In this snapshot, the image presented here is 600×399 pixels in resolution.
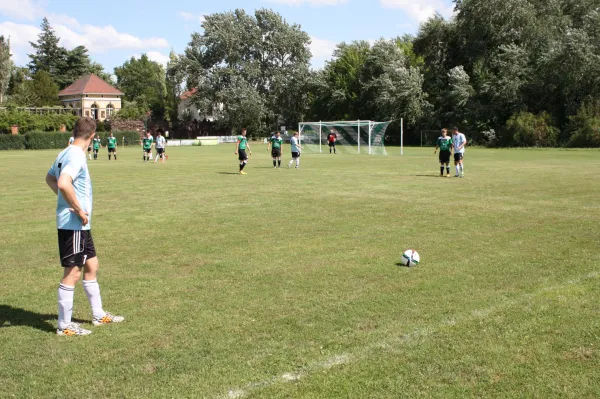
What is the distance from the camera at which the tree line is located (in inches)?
1945

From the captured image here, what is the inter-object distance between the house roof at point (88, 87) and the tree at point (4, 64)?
37.2 feet

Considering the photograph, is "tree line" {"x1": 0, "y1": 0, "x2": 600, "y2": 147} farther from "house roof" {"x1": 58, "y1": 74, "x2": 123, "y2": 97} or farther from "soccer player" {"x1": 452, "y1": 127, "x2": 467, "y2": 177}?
"soccer player" {"x1": 452, "y1": 127, "x2": 467, "y2": 177}

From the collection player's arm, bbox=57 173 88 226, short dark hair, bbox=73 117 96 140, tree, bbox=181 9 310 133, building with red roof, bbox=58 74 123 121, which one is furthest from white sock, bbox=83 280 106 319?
building with red roof, bbox=58 74 123 121

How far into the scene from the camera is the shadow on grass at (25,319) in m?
5.51

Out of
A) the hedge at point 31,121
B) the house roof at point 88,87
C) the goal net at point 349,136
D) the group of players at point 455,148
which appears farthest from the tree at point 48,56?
the group of players at point 455,148

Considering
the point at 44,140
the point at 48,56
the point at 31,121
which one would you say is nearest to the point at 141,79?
the point at 48,56

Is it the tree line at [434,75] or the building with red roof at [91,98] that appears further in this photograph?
the building with red roof at [91,98]

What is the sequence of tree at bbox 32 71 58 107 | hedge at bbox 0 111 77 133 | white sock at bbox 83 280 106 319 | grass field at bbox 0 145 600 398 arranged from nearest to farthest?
grass field at bbox 0 145 600 398 → white sock at bbox 83 280 106 319 → hedge at bbox 0 111 77 133 → tree at bbox 32 71 58 107

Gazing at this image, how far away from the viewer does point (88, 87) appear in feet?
311

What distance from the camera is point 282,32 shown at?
8356cm

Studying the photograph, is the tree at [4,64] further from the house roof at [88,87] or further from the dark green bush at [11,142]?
the dark green bush at [11,142]

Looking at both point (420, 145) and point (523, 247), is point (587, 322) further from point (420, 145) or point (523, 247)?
point (420, 145)

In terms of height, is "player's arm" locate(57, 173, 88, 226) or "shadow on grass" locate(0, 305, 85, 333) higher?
"player's arm" locate(57, 173, 88, 226)

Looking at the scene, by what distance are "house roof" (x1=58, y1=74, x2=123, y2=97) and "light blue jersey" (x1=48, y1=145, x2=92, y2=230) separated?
9632 centimetres
